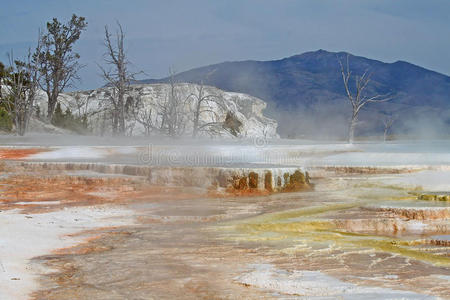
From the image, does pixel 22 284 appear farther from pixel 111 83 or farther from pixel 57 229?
pixel 111 83

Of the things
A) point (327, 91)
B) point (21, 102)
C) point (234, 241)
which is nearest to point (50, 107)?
point (21, 102)

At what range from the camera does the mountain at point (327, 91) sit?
72.1 m

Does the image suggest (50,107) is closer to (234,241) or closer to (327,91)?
(234,241)

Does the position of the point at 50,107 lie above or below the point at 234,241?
above

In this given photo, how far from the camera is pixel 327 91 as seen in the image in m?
90.8

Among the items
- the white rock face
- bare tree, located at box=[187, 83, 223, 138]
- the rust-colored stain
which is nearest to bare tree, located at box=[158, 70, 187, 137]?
bare tree, located at box=[187, 83, 223, 138]

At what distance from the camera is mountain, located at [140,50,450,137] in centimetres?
7206

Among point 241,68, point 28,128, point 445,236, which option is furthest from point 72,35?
point 241,68

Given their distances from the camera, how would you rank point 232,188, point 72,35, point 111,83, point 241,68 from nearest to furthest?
1. point 232,188
2. point 111,83
3. point 72,35
4. point 241,68

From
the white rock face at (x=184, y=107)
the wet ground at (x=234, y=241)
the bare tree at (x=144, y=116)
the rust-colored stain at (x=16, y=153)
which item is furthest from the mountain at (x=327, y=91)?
the wet ground at (x=234, y=241)

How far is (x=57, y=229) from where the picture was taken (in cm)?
753

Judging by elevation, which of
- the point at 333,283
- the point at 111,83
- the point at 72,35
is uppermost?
the point at 72,35

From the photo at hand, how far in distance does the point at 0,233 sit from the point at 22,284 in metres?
2.02

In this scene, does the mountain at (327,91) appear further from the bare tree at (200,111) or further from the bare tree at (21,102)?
the bare tree at (21,102)
